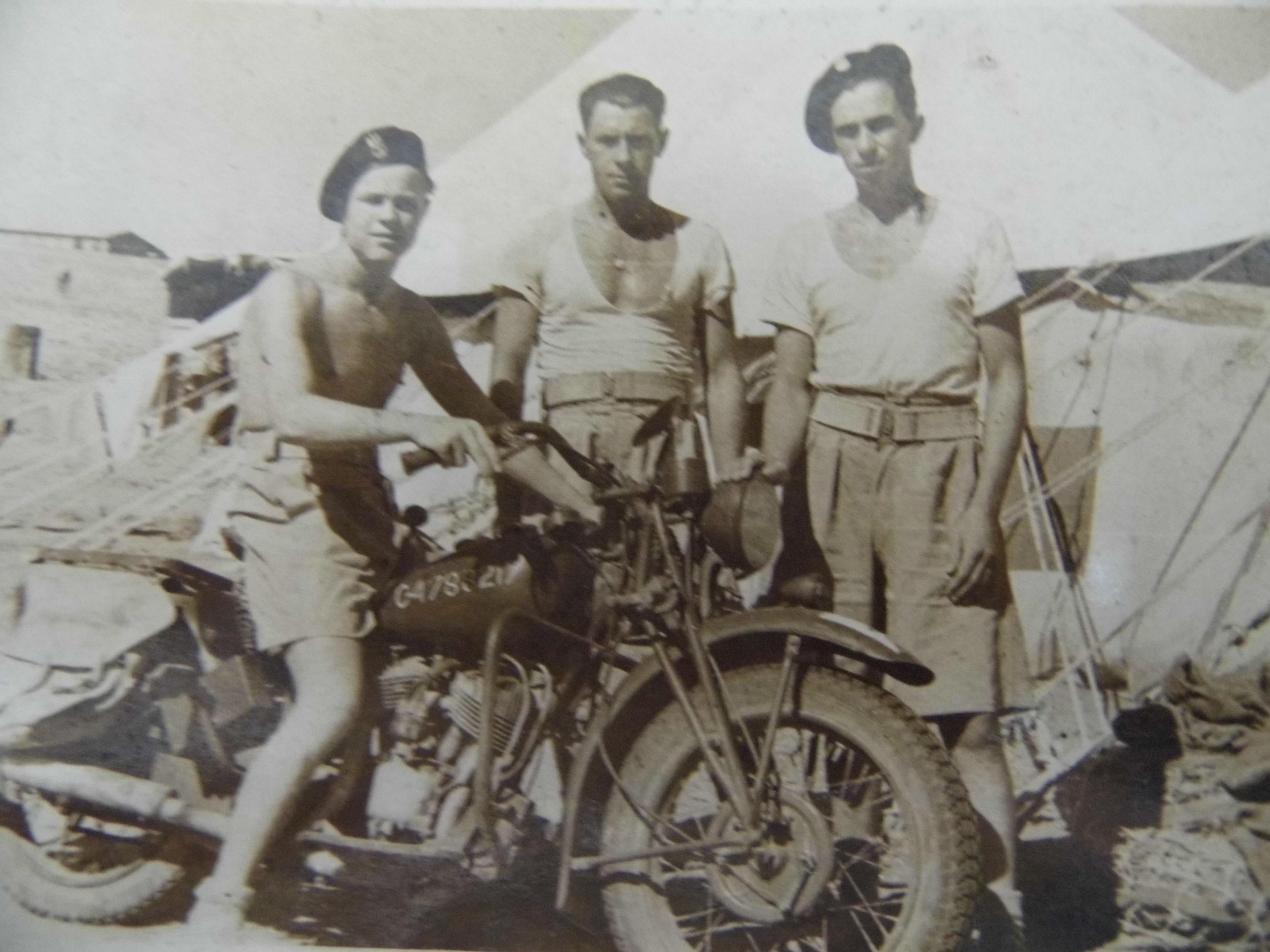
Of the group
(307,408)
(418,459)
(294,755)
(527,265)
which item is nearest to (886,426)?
(527,265)

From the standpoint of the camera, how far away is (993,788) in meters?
2.58

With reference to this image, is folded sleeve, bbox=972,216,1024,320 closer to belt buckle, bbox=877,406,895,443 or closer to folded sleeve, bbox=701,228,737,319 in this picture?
belt buckle, bbox=877,406,895,443

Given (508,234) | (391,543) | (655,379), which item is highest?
(508,234)

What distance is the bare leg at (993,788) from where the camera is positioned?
2.55 m

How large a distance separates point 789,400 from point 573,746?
3.38ft

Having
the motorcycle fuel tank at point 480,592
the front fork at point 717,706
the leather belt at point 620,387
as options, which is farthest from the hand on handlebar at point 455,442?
the front fork at point 717,706

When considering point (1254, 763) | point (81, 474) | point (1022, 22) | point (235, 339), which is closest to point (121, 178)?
point (235, 339)

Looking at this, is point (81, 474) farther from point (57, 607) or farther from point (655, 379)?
point (655, 379)

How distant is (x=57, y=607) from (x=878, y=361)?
7.29 feet

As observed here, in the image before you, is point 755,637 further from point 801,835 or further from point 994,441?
point 994,441

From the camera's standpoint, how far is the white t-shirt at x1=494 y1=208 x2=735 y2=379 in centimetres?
274

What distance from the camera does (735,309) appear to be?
2781 mm

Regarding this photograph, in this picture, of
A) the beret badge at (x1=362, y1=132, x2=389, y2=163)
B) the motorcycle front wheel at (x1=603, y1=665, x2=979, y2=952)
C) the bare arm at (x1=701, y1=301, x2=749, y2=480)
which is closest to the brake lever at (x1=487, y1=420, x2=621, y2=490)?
the bare arm at (x1=701, y1=301, x2=749, y2=480)

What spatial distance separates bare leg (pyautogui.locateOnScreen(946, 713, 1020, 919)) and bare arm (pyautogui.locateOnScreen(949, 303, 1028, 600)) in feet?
1.11
